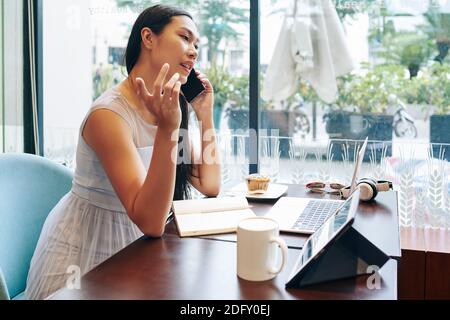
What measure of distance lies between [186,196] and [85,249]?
16.8 inches

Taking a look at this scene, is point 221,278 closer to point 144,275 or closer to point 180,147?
point 144,275

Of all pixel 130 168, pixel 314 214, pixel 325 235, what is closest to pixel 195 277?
pixel 325 235

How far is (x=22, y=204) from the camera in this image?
1.38m

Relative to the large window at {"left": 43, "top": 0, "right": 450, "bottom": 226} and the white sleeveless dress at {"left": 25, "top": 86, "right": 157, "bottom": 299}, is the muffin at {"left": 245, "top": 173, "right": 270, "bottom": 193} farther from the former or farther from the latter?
the large window at {"left": 43, "top": 0, "right": 450, "bottom": 226}

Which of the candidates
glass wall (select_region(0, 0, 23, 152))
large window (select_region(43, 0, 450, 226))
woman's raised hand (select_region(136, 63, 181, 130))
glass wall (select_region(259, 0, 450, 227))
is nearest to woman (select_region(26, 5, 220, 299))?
woman's raised hand (select_region(136, 63, 181, 130))

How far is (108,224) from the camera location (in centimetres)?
132

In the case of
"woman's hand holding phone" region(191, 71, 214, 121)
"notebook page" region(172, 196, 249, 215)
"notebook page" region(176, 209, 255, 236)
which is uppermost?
"woman's hand holding phone" region(191, 71, 214, 121)

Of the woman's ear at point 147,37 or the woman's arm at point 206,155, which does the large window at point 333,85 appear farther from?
the woman's ear at point 147,37

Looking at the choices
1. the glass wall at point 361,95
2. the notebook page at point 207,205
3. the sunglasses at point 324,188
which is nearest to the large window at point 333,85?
the glass wall at point 361,95

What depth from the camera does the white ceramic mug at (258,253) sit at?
2.77ft

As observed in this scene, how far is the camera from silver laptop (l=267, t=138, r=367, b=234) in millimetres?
1169

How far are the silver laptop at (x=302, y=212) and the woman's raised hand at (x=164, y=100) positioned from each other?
1.26 ft

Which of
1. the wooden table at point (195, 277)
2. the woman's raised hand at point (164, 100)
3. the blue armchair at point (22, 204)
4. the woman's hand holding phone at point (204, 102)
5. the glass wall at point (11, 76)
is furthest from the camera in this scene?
the glass wall at point (11, 76)

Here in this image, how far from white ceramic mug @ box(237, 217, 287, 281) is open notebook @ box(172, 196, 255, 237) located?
0.27 meters
